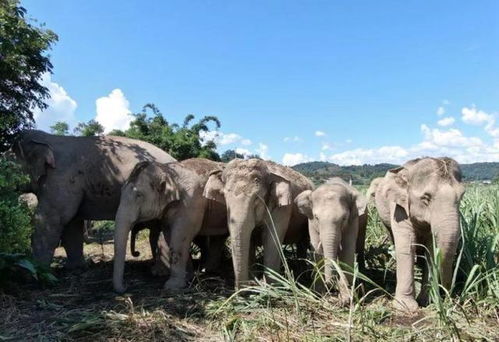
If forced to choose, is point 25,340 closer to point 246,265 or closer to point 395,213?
point 246,265

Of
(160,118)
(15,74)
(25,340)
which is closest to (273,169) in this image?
(25,340)

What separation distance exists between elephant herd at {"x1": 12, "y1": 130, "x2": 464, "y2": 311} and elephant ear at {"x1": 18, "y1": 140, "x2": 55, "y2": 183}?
0.6 inches

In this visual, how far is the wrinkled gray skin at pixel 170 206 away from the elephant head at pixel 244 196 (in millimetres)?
445

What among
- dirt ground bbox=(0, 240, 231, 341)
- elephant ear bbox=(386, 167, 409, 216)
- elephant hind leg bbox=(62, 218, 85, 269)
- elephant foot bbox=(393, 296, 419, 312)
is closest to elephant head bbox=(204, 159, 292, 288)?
dirt ground bbox=(0, 240, 231, 341)

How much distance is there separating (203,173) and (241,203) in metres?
1.48

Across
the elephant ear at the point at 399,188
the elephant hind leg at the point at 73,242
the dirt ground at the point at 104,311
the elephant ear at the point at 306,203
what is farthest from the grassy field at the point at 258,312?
the elephant hind leg at the point at 73,242

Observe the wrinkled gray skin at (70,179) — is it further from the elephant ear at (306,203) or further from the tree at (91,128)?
the tree at (91,128)

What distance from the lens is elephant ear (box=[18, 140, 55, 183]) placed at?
24.0 feet

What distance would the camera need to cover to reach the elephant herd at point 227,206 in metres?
4.96

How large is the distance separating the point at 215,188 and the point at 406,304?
8.33ft

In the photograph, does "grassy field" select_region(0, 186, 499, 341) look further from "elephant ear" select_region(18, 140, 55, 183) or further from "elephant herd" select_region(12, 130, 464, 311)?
"elephant ear" select_region(18, 140, 55, 183)

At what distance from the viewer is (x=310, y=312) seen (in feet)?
14.2

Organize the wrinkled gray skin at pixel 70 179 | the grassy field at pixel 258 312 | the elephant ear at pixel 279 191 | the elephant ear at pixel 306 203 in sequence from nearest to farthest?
the grassy field at pixel 258 312 → the elephant ear at pixel 306 203 → the elephant ear at pixel 279 191 → the wrinkled gray skin at pixel 70 179

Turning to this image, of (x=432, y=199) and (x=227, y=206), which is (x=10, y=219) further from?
(x=432, y=199)
